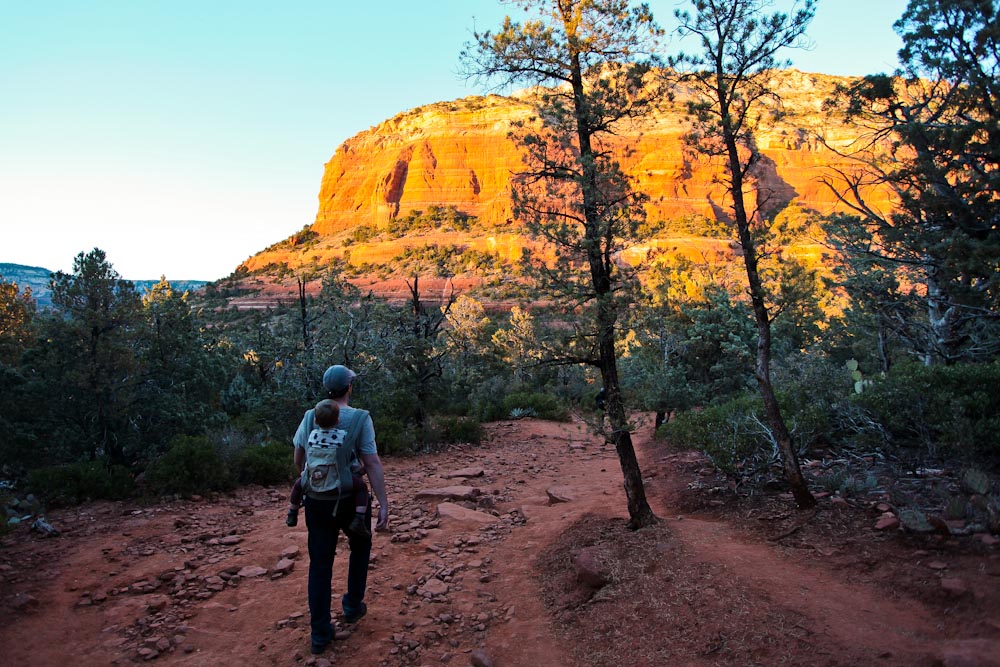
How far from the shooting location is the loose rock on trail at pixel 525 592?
3.37 meters

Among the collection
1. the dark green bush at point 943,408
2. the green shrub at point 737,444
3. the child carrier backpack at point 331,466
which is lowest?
the green shrub at point 737,444

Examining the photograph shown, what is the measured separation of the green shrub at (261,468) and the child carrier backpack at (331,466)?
5126 millimetres

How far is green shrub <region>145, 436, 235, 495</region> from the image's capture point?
24.2ft

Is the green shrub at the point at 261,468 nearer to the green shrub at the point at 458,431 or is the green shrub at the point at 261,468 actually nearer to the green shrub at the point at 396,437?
the green shrub at the point at 396,437

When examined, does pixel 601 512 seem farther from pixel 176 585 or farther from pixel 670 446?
pixel 670 446

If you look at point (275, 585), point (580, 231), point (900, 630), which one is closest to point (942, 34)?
point (580, 231)

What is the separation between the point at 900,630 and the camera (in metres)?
3.22

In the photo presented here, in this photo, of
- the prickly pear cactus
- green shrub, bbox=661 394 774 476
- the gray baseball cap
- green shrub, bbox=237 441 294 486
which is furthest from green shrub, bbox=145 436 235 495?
the prickly pear cactus

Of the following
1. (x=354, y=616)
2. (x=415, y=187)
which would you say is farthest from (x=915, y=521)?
(x=415, y=187)

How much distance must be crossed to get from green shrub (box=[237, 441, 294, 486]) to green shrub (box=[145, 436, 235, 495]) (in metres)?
0.30

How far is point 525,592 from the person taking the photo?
14.8 feet

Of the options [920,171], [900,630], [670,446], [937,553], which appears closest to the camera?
[900,630]

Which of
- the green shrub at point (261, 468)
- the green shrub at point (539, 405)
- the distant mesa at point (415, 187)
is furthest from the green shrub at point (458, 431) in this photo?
the distant mesa at point (415, 187)

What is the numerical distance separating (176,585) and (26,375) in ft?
17.7
